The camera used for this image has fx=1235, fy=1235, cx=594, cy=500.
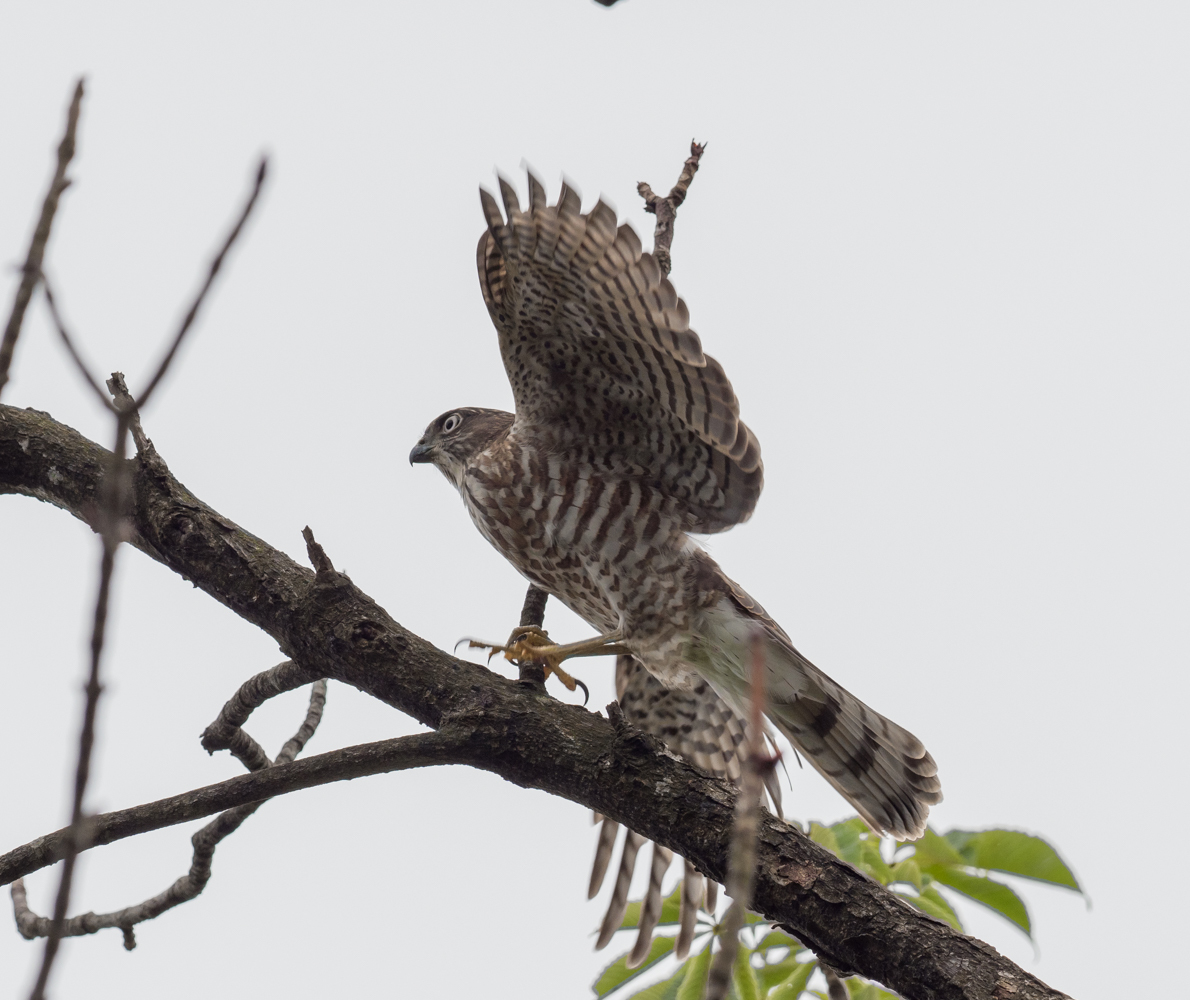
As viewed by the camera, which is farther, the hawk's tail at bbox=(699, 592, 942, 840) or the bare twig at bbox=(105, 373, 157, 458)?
the hawk's tail at bbox=(699, 592, 942, 840)

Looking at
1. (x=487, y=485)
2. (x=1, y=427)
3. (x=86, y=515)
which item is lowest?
(x=86, y=515)

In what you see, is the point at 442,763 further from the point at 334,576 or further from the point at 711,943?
the point at 711,943

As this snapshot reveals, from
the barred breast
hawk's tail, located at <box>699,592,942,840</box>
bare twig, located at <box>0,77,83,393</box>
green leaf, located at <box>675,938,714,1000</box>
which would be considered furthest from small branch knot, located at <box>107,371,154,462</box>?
hawk's tail, located at <box>699,592,942,840</box>

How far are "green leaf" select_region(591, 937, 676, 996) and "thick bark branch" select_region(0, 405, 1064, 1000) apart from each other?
0.75 m

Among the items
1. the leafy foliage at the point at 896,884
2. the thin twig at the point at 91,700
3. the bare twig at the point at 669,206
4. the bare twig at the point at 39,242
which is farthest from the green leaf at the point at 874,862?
the bare twig at the point at 39,242

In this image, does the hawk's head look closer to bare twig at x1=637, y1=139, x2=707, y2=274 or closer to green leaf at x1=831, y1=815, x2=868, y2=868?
bare twig at x1=637, y1=139, x2=707, y2=274

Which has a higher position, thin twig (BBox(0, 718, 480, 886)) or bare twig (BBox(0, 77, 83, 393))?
bare twig (BBox(0, 77, 83, 393))

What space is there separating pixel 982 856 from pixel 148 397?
315cm

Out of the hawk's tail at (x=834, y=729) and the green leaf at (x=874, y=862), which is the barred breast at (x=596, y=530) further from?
the green leaf at (x=874, y=862)

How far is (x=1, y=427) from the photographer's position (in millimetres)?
3816

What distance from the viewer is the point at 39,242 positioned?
51.9 inches

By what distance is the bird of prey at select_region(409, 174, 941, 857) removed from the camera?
4.75m

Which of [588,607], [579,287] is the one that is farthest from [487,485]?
[579,287]

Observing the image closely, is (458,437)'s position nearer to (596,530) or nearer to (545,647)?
(596,530)
